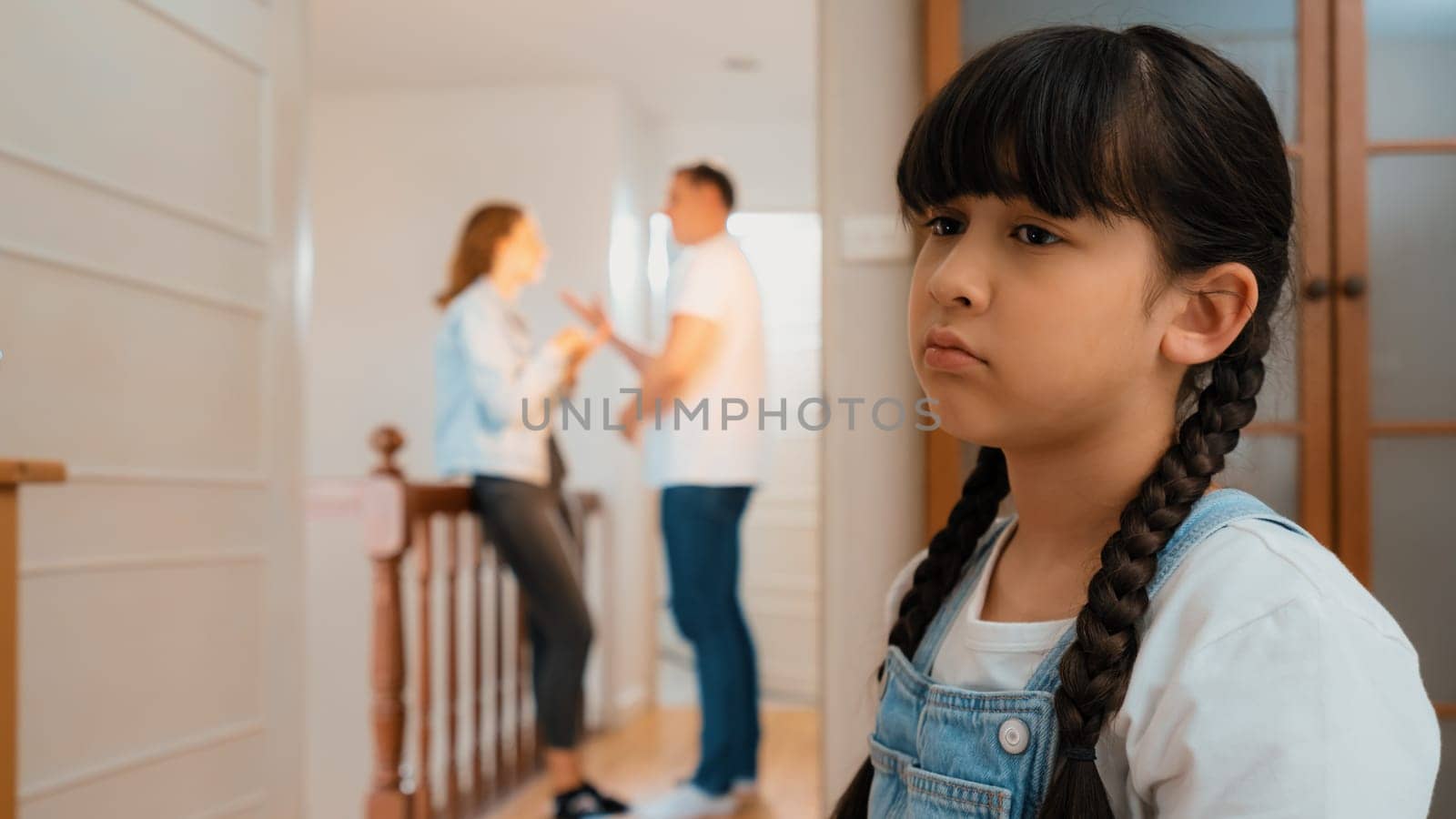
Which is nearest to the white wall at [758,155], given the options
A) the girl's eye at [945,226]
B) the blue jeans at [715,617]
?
the blue jeans at [715,617]

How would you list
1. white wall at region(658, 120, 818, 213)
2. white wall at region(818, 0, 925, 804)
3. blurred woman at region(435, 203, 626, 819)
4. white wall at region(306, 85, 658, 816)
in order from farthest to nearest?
white wall at region(658, 120, 818, 213), white wall at region(306, 85, 658, 816), blurred woman at region(435, 203, 626, 819), white wall at region(818, 0, 925, 804)

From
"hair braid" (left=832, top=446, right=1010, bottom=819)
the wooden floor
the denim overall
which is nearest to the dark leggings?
the wooden floor

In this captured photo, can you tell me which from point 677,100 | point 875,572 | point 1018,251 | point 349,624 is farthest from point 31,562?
point 677,100

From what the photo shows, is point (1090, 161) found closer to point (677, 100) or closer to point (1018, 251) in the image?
point (1018, 251)

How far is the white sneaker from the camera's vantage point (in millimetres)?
3158

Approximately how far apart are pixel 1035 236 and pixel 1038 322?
0.15 feet

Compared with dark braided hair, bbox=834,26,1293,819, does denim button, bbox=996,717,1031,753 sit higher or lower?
lower

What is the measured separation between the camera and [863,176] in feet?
7.11

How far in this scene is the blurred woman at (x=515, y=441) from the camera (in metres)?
3.12

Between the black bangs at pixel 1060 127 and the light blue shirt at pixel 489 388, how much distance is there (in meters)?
2.41

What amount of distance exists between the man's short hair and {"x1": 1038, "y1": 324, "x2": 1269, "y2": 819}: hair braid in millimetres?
2512

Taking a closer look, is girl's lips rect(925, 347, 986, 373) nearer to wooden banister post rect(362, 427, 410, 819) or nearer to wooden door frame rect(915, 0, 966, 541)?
wooden door frame rect(915, 0, 966, 541)

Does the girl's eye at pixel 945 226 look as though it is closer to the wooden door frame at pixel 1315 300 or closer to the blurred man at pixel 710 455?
the wooden door frame at pixel 1315 300

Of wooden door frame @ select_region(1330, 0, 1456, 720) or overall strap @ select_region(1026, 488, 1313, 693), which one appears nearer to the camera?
overall strap @ select_region(1026, 488, 1313, 693)
